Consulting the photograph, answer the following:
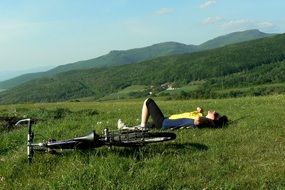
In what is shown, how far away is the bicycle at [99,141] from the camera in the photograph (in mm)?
10078

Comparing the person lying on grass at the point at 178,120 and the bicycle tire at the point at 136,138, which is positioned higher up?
the bicycle tire at the point at 136,138

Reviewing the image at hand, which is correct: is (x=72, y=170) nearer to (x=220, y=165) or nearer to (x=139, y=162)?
(x=139, y=162)

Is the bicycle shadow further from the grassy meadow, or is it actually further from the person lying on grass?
the person lying on grass

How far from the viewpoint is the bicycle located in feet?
33.1

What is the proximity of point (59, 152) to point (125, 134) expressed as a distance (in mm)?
1538

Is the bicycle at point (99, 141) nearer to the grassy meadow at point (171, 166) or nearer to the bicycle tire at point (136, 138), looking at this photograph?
the bicycle tire at point (136, 138)

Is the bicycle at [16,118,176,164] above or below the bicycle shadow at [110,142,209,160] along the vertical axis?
above

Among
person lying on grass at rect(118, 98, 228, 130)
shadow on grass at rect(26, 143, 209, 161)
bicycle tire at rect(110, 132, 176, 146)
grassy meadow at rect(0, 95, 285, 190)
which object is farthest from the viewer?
person lying on grass at rect(118, 98, 228, 130)

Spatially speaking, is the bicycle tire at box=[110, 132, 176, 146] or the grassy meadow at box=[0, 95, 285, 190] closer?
the grassy meadow at box=[0, 95, 285, 190]

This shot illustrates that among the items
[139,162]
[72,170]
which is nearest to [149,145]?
[139,162]

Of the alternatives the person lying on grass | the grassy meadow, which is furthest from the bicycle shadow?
the person lying on grass

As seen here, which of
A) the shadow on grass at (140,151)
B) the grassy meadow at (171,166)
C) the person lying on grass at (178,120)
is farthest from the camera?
the person lying on grass at (178,120)

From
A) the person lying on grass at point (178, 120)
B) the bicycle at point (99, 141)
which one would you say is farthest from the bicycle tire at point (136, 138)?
the person lying on grass at point (178, 120)

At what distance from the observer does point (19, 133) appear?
49.1 feet
